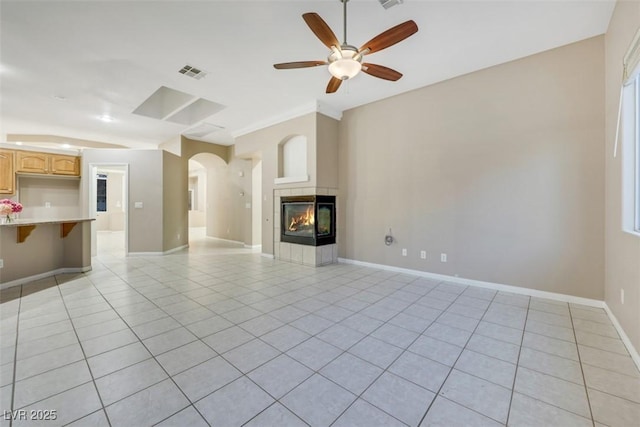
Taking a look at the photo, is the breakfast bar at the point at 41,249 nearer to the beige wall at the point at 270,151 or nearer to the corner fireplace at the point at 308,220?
the beige wall at the point at 270,151

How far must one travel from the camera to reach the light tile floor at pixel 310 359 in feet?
4.88

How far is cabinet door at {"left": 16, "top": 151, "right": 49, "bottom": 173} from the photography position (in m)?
5.55

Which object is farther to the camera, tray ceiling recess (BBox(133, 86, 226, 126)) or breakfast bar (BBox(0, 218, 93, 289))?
tray ceiling recess (BBox(133, 86, 226, 126))

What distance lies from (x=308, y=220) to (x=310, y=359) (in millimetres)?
3282

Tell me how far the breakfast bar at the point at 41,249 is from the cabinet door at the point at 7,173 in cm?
247

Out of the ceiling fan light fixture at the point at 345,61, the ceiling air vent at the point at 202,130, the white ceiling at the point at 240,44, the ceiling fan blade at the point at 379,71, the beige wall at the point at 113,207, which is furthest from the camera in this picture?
the beige wall at the point at 113,207

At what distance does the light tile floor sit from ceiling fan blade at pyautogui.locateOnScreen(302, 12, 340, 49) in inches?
103

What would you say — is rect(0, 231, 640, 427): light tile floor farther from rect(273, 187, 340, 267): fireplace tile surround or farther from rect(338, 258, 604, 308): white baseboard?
rect(273, 187, 340, 267): fireplace tile surround

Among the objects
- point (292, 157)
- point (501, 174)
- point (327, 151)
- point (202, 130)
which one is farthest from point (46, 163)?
point (501, 174)

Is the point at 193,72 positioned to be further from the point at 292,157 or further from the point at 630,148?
the point at 630,148

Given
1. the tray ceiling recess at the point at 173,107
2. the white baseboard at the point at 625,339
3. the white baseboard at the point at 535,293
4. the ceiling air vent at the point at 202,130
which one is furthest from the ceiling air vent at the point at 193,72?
the white baseboard at the point at 625,339

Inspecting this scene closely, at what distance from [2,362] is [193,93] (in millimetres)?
4009

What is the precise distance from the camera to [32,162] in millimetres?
5656

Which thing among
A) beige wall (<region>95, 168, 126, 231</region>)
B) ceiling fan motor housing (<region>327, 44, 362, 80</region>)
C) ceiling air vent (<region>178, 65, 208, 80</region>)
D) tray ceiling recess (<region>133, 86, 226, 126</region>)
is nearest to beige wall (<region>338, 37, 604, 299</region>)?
ceiling fan motor housing (<region>327, 44, 362, 80</region>)
